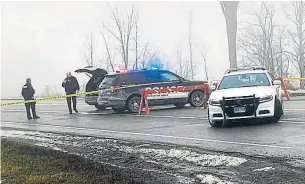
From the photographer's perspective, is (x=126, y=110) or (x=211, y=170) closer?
(x=211, y=170)

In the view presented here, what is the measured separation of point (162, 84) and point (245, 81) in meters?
6.00

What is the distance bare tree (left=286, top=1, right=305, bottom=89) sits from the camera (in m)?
34.7

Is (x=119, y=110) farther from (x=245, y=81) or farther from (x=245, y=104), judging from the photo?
(x=245, y=104)

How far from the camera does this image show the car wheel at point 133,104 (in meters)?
18.1

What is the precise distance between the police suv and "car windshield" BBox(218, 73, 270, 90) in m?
5.26

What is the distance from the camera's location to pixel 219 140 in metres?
9.52

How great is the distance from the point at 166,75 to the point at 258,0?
2169 centimetres

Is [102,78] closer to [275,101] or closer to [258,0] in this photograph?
[275,101]

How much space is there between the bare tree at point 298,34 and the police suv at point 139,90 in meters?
18.3

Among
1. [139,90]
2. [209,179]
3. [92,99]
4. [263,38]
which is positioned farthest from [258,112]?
[263,38]

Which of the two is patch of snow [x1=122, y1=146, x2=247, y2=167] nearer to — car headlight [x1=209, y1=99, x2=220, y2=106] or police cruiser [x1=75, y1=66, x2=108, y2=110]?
car headlight [x1=209, y1=99, x2=220, y2=106]

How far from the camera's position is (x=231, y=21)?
29.1 metres

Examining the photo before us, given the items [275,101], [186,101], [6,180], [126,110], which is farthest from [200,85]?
[6,180]

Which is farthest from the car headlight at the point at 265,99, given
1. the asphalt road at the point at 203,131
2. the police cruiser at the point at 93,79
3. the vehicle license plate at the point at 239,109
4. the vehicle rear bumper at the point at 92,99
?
the vehicle rear bumper at the point at 92,99
